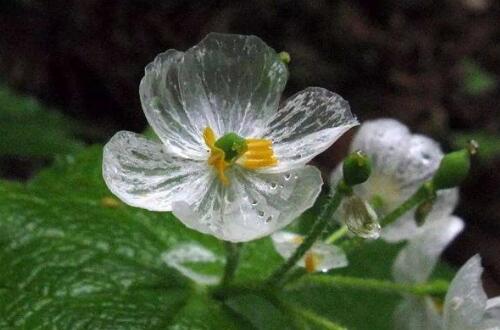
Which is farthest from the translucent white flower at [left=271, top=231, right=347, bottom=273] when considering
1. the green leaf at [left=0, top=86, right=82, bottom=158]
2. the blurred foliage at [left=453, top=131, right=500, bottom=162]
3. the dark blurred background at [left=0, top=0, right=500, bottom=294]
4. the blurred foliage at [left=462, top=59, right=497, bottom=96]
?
the blurred foliage at [left=462, top=59, right=497, bottom=96]

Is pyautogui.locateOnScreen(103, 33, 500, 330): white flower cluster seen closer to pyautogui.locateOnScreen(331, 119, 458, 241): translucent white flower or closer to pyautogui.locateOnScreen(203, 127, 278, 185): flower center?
pyautogui.locateOnScreen(203, 127, 278, 185): flower center

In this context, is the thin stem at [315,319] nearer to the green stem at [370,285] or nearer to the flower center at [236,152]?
the green stem at [370,285]

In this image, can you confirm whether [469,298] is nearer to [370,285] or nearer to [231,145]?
[370,285]

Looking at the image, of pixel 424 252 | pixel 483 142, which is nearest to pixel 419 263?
pixel 424 252

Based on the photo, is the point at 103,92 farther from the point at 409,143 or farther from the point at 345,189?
the point at 345,189

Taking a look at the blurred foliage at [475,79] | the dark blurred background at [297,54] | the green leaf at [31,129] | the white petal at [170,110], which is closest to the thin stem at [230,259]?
the white petal at [170,110]
